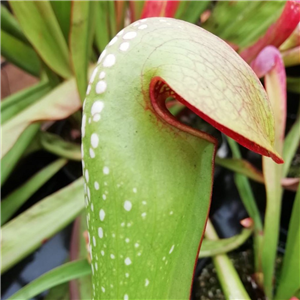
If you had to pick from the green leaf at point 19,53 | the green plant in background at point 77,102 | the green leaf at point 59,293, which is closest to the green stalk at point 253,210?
the green plant in background at point 77,102

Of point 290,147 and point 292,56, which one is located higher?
point 292,56

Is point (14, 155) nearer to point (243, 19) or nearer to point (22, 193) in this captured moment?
point (22, 193)

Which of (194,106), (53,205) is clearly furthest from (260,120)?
(53,205)

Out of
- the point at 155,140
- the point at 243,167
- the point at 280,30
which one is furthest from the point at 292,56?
the point at 155,140

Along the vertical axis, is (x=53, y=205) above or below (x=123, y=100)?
below

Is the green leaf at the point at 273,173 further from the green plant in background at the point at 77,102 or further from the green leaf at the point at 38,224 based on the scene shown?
the green leaf at the point at 38,224

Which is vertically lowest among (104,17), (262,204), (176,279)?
(262,204)

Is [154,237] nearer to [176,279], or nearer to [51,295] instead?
[176,279]
